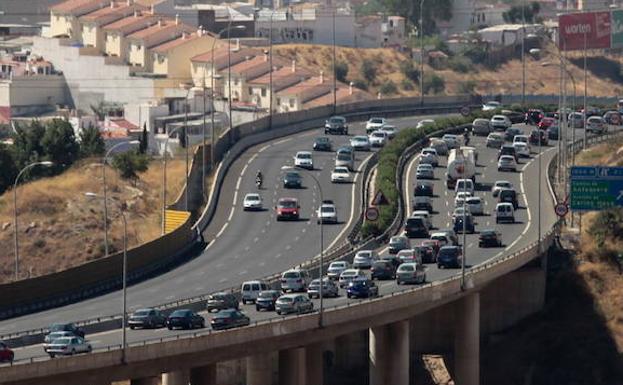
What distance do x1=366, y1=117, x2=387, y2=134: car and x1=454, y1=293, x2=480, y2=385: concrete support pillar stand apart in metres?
48.1

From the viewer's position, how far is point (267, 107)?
638 ft

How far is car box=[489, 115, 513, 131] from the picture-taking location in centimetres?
15762

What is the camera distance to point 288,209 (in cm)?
12450

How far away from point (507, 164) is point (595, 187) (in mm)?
19274

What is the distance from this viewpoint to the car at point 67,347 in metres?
80.7

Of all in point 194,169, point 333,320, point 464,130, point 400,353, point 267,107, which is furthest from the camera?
point 267,107

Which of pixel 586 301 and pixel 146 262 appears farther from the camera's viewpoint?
pixel 586 301

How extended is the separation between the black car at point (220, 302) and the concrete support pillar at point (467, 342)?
16.5 metres

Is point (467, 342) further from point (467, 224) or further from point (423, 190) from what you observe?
point (423, 190)

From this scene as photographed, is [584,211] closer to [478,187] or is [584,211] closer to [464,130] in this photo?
[478,187]

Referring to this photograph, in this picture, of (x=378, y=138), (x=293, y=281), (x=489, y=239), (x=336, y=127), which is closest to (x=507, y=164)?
(x=378, y=138)

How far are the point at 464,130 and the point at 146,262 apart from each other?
165 feet

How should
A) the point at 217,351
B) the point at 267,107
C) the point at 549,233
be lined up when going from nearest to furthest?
the point at 217,351, the point at 549,233, the point at 267,107

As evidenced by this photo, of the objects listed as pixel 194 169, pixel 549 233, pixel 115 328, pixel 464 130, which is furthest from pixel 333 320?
pixel 464 130
